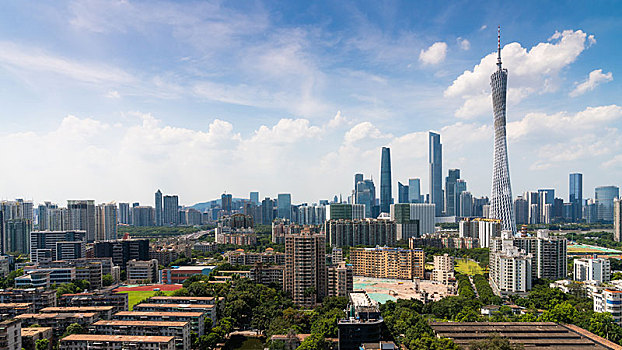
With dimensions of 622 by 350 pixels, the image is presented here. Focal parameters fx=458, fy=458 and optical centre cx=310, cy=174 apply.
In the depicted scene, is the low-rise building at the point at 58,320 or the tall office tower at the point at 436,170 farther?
the tall office tower at the point at 436,170

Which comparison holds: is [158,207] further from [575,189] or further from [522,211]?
[575,189]

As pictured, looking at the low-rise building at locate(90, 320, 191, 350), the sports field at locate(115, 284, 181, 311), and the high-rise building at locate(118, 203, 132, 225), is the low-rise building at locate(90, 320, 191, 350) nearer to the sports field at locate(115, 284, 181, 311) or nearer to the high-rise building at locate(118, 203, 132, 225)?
the sports field at locate(115, 284, 181, 311)

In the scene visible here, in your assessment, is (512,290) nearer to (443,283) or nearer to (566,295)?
(566,295)

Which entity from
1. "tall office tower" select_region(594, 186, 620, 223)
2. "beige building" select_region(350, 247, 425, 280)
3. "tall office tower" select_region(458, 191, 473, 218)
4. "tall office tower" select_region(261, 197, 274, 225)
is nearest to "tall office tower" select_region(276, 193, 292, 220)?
"tall office tower" select_region(261, 197, 274, 225)

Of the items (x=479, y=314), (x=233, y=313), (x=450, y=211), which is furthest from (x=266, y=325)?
(x=450, y=211)

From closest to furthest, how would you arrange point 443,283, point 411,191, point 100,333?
point 100,333 < point 443,283 < point 411,191

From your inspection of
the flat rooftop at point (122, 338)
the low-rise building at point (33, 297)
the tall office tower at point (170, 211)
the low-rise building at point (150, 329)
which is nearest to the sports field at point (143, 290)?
the low-rise building at point (33, 297)

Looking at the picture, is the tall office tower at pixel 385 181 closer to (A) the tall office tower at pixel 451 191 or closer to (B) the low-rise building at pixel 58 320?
(A) the tall office tower at pixel 451 191
